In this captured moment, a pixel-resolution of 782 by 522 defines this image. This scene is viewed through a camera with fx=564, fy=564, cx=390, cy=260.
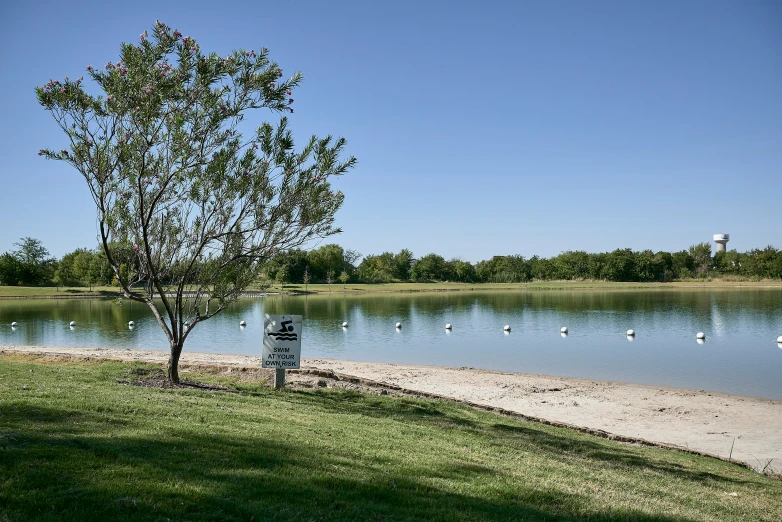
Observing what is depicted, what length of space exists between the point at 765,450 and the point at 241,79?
47.4 feet

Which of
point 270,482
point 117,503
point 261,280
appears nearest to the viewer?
point 117,503

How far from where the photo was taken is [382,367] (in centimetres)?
2353

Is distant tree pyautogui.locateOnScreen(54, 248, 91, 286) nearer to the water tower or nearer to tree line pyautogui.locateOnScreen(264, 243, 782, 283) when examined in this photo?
tree line pyautogui.locateOnScreen(264, 243, 782, 283)

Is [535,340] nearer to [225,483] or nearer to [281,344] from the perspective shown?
[281,344]

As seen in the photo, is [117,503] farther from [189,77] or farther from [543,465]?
[189,77]

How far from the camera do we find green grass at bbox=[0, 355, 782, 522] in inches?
202

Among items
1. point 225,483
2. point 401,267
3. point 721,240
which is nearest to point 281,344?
point 225,483

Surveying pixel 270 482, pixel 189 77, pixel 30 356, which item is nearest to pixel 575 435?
pixel 270 482

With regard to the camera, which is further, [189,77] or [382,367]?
[382,367]

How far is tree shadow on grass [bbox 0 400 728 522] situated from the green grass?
0.8 inches

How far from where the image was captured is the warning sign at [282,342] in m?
14.4

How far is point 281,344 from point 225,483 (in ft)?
29.1

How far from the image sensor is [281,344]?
14.4 metres

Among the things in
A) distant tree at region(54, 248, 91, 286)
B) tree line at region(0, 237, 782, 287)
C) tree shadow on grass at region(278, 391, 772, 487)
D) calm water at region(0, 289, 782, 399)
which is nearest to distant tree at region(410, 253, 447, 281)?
tree line at region(0, 237, 782, 287)
